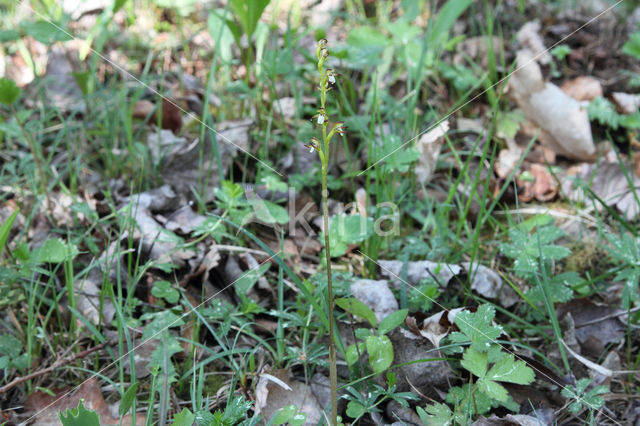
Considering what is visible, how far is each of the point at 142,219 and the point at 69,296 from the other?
1.38 ft

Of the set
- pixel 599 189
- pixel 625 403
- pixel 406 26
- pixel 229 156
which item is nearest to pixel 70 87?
pixel 229 156

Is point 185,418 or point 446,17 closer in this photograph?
point 185,418

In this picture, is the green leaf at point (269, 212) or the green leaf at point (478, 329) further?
the green leaf at point (269, 212)

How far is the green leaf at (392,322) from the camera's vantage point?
1.32m

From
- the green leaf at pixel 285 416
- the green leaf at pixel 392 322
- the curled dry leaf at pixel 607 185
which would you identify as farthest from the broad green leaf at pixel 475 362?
the curled dry leaf at pixel 607 185

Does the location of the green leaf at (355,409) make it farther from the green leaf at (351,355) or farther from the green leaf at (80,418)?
the green leaf at (80,418)

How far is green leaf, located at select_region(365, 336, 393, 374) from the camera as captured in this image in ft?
4.25

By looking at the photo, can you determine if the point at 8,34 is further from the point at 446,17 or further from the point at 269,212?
the point at 446,17

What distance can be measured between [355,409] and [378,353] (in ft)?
0.47

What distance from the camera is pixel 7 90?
5.57ft

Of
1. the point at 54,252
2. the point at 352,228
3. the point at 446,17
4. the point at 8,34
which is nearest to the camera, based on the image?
the point at 54,252

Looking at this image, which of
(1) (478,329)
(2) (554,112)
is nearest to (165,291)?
(1) (478,329)

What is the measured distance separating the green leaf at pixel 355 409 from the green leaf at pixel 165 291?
602 mm

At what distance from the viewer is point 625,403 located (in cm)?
135
